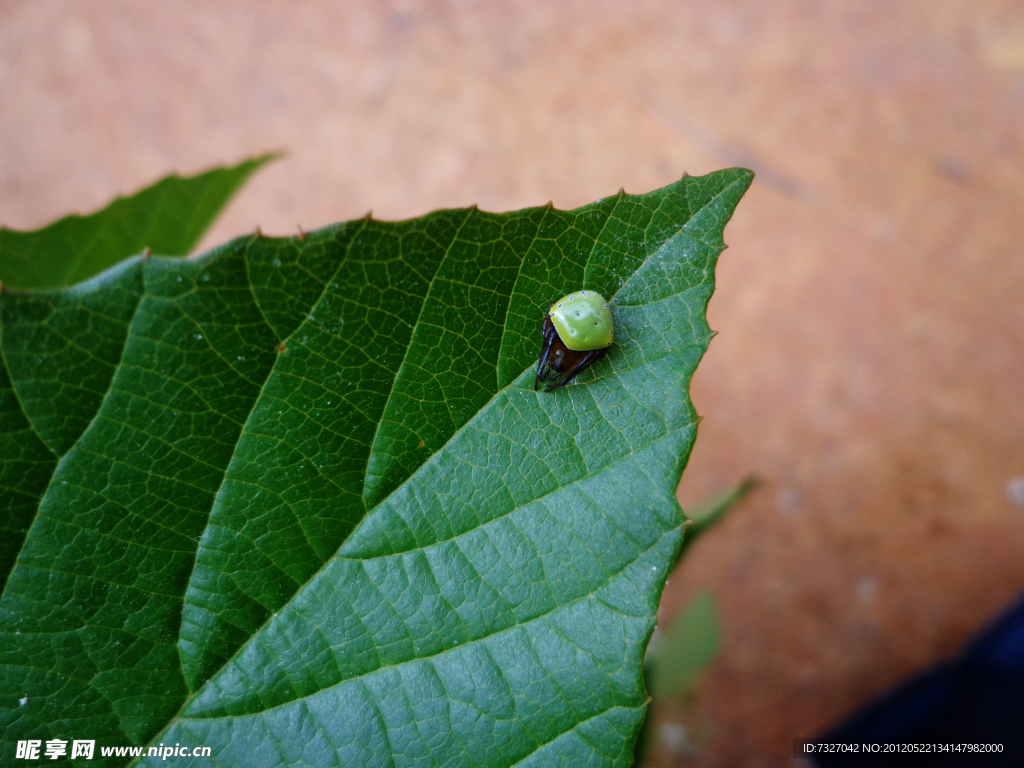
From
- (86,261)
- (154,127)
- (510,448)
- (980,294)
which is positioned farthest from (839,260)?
(154,127)

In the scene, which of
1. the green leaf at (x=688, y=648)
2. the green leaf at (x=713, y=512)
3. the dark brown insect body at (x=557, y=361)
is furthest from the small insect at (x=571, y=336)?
the green leaf at (x=688, y=648)

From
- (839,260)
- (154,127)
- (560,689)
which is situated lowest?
(560,689)

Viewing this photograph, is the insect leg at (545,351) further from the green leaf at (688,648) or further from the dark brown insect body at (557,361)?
the green leaf at (688,648)

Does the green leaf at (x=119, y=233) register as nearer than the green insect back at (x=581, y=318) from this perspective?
No

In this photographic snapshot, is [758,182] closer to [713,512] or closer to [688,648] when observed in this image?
[688,648]

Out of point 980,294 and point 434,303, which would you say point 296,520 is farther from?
point 980,294

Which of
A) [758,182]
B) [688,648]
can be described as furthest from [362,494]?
[758,182]
